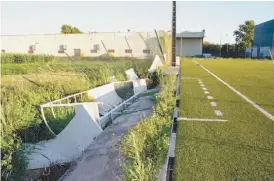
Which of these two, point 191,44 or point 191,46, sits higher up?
point 191,44

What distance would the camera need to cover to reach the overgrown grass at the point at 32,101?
4.91 metres

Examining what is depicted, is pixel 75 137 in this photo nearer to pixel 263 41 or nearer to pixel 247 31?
→ pixel 263 41

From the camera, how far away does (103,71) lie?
12594 millimetres

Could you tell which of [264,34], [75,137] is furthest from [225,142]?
[264,34]

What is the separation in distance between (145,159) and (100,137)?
8.20 ft

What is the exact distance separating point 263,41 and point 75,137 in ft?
199

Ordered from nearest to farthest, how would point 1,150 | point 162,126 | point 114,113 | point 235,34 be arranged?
point 1,150
point 162,126
point 114,113
point 235,34

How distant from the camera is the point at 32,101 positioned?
7590mm

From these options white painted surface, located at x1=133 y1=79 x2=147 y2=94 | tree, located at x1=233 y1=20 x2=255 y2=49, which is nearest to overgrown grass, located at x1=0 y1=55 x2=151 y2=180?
white painted surface, located at x1=133 y1=79 x2=147 y2=94

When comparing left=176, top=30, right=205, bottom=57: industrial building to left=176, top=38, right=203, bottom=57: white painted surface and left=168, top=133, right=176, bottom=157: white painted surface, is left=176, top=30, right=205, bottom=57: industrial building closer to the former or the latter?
left=176, top=38, right=203, bottom=57: white painted surface

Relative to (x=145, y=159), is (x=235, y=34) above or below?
above

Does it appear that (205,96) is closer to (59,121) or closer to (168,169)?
(59,121)

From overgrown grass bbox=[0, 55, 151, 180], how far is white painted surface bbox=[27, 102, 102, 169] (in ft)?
1.32

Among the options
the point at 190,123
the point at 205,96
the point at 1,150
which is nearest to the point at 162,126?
the point at 190,123
